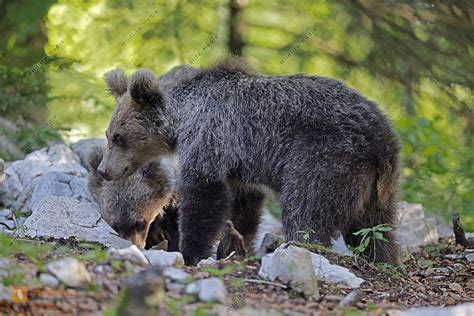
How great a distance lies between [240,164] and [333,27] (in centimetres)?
494

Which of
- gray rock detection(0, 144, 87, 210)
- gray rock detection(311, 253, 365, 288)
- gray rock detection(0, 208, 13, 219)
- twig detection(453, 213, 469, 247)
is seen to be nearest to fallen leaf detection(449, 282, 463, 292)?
gray rock detection(311, 253, 365, 288)

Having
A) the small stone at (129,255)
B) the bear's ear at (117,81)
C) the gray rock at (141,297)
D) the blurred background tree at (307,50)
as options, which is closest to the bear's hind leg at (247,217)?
the bear's ear at (117,81)

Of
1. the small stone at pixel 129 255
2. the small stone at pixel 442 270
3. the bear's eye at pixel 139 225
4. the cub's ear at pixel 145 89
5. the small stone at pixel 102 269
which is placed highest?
the cub's ear at pixel 145 89

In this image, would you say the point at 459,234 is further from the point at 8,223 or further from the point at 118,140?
the point at 8,223

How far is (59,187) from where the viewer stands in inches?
352

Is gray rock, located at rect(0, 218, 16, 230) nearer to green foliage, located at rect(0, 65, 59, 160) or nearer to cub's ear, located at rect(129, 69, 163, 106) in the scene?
cub's ear, located at rect(129, 69, 163, 106)

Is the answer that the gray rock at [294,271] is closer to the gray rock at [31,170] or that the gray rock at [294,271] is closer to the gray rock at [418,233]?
the gray rock at [418,233]

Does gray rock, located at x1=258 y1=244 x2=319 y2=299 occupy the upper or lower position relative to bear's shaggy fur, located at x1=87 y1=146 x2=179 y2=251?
upper

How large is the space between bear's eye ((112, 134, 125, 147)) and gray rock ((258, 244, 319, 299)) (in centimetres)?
294

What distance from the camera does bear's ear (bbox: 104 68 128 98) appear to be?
25.4 ft

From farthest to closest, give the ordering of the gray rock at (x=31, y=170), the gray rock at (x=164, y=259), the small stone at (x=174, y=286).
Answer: the gray rock at (x=31, y=170) < the gray rock at (x=164, y=259) < the small stone at (x=174, y=286)

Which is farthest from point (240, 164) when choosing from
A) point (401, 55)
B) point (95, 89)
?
point (95, 89)

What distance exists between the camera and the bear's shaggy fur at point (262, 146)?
6129 millimetres

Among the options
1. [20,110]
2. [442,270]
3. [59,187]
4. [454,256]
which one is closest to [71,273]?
[442,270]
